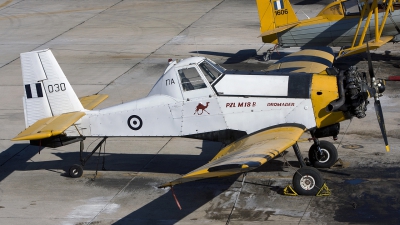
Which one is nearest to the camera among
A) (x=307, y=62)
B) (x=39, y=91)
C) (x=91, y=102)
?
(x=39, y=91)

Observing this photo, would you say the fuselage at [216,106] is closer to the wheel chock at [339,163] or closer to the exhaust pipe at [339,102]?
the exhaust pipe at [339,102]

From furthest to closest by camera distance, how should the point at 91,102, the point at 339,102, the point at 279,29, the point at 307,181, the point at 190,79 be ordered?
the point at 279,29
the point at 91,102
the point at 190,79
the point at 339,102
the point at 307,181

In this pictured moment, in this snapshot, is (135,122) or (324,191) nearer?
(324,191)

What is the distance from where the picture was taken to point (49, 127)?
12.7 meters

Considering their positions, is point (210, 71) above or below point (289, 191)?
above

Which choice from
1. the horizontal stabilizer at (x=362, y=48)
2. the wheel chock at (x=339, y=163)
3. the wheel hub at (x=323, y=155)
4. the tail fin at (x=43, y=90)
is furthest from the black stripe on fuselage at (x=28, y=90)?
the horizontal stabilizer at (x=362, y=48)

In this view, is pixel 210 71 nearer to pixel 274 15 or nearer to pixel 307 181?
pixel 307 181

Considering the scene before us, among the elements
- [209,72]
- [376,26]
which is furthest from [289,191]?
[376,26]

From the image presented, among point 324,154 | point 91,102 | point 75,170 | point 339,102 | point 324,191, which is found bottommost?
point 324,191

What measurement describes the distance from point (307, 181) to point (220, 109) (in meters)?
2.18

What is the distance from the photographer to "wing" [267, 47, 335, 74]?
1542 cm

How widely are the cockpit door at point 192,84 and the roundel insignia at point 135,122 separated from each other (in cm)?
105

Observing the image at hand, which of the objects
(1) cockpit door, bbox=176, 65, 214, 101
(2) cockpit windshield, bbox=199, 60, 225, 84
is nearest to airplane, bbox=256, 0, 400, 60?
(2) cockpit windshield, bbox=199, 60, 225, 84

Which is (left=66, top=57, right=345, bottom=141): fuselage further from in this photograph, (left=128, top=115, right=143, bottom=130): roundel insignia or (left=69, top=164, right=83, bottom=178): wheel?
(left=69, top=164, right=83, bottom=178): wheel
